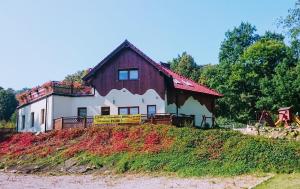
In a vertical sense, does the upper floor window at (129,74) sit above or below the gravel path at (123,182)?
above

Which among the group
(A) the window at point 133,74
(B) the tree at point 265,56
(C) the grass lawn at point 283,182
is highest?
(B) the tree at point 265,56

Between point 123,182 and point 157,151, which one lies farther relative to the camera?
point 157,151

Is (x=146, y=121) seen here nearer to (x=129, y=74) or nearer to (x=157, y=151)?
(x=129, y=74)

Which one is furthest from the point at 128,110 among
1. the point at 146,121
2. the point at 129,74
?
the point at 146,121

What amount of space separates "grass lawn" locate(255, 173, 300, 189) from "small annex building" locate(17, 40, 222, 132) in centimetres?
1640

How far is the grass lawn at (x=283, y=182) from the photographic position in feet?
57.5

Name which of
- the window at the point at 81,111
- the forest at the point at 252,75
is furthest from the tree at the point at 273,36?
the window at the point at 81,111

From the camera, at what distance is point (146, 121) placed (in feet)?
107

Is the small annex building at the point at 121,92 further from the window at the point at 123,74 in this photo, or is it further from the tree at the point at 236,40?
the tree at the point at 236,40

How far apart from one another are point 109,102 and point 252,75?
76.5 ft

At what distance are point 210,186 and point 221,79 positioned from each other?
128ft

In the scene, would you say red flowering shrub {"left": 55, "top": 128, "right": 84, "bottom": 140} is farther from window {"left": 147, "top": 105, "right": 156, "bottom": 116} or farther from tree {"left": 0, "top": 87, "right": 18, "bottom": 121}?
tree {"left": 0, "top": 87, "right": 18, "bottom": 121}

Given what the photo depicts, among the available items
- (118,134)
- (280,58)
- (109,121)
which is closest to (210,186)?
(118,134)

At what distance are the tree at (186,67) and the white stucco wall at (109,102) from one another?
107 feet
